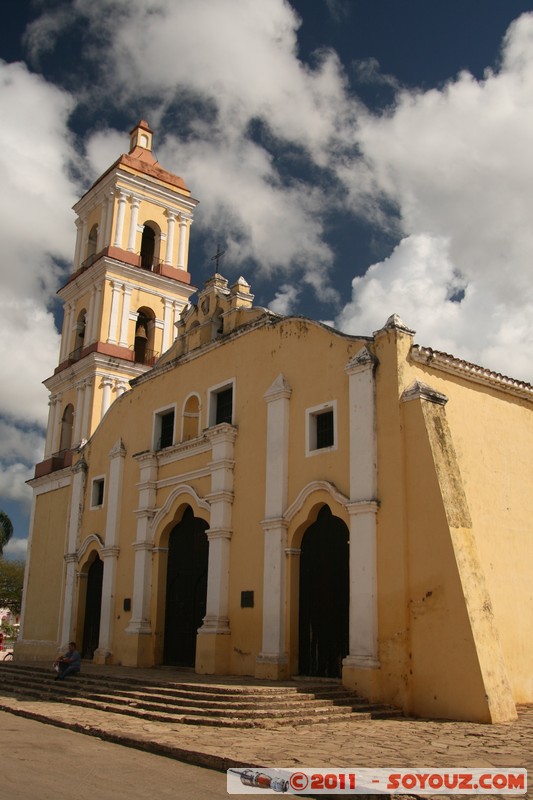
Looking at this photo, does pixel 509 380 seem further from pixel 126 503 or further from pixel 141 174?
pixel 141 174

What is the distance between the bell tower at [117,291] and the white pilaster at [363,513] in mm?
13060

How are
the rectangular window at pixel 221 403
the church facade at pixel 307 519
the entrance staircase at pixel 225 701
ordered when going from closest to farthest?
the entrance staircase at pixel 225 701 → the church facade at pixel 307 519 → the rectangular window at pixel 221 403

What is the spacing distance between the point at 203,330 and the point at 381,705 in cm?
974

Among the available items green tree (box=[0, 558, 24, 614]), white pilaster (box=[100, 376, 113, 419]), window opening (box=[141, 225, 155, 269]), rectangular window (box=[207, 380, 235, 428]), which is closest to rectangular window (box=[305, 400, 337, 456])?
rectangular window (box=[207, 380, 235, 428])

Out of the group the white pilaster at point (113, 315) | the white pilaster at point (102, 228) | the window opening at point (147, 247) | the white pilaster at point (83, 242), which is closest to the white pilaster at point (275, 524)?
the white pilaster at point (113, 315)

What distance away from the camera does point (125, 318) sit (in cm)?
2656

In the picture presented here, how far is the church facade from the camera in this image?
11727 millimetres

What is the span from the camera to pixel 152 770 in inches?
302

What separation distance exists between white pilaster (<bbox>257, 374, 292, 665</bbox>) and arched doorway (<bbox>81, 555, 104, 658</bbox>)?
7.14 m

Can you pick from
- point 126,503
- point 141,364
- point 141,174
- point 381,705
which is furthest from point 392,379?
point 141,174

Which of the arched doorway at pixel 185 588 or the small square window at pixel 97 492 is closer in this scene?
the arched doorway at pixel 185 588

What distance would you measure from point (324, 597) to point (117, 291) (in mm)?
15736

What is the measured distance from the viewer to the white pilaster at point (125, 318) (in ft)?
86.7

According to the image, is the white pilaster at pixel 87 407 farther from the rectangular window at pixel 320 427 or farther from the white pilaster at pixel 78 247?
the rectangular window at pixel 320 427
